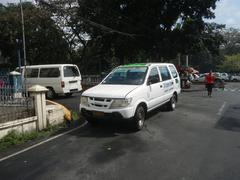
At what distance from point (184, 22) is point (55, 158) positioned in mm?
23327

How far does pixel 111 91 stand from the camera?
25.3 feet

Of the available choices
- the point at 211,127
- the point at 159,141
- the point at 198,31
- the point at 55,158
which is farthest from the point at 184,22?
the point at 55,158

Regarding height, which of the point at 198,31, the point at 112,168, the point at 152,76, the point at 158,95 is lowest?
the point at 112,168

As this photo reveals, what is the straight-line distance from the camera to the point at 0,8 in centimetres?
3538

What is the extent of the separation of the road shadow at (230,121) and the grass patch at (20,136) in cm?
518

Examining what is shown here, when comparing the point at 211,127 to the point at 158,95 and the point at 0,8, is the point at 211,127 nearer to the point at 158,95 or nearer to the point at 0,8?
the point at 158,95

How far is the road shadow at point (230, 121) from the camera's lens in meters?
8.22

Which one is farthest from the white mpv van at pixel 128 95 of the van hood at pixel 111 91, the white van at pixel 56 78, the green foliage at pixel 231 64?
the green foliage at pixel 231 64

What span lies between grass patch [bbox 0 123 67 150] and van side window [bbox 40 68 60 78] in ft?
24.3

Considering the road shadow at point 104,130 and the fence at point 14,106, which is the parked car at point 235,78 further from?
the fence at point 14,106

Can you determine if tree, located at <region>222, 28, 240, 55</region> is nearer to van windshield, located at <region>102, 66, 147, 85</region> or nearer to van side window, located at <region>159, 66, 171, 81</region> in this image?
van side window, located at <region>159, 66, 171, 81</region>

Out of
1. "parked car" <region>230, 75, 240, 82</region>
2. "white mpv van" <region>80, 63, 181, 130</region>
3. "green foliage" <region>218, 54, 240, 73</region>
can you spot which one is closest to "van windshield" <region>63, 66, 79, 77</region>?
"white mpv van" <region>80, 63, 181, 130</region>

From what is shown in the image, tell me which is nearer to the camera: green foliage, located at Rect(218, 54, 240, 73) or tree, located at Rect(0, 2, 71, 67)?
tree, located at Rect(0, 2, 71, 67)

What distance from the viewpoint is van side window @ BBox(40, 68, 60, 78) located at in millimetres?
15302
